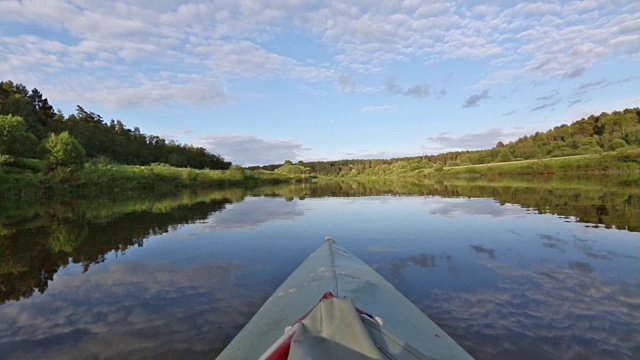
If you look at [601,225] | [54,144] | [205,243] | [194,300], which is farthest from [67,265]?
[54,144]

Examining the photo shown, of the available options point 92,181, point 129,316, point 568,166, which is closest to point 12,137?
point 92,181

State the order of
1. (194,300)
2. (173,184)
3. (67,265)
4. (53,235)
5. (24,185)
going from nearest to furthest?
1. (194,300)
2. (67,265)
3. (53,235)
4. (24,185)
5. (173,184)

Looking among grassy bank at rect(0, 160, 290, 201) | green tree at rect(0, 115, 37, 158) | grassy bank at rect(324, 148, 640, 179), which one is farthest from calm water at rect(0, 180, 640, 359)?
grassy bank at rect(324, 148, 640, 179)

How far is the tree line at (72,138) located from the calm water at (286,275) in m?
26.8

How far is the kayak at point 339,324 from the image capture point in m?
2.19

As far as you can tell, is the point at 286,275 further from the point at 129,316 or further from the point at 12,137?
the point at 12,137

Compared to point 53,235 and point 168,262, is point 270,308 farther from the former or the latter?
point 53,235

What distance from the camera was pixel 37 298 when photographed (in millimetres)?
5875

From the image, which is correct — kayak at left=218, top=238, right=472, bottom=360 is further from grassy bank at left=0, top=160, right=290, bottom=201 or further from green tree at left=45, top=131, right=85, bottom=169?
green tree at left=45, top=131, right=85, bottom=169

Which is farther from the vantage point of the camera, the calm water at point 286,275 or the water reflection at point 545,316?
the calm water at point 286,275

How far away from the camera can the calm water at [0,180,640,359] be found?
13.4ft

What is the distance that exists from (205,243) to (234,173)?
190 feet

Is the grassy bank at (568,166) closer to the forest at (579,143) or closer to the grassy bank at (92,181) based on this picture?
the forest at (579,143)

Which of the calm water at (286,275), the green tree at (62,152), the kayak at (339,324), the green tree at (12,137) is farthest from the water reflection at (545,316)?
the green tree at (12,137)
